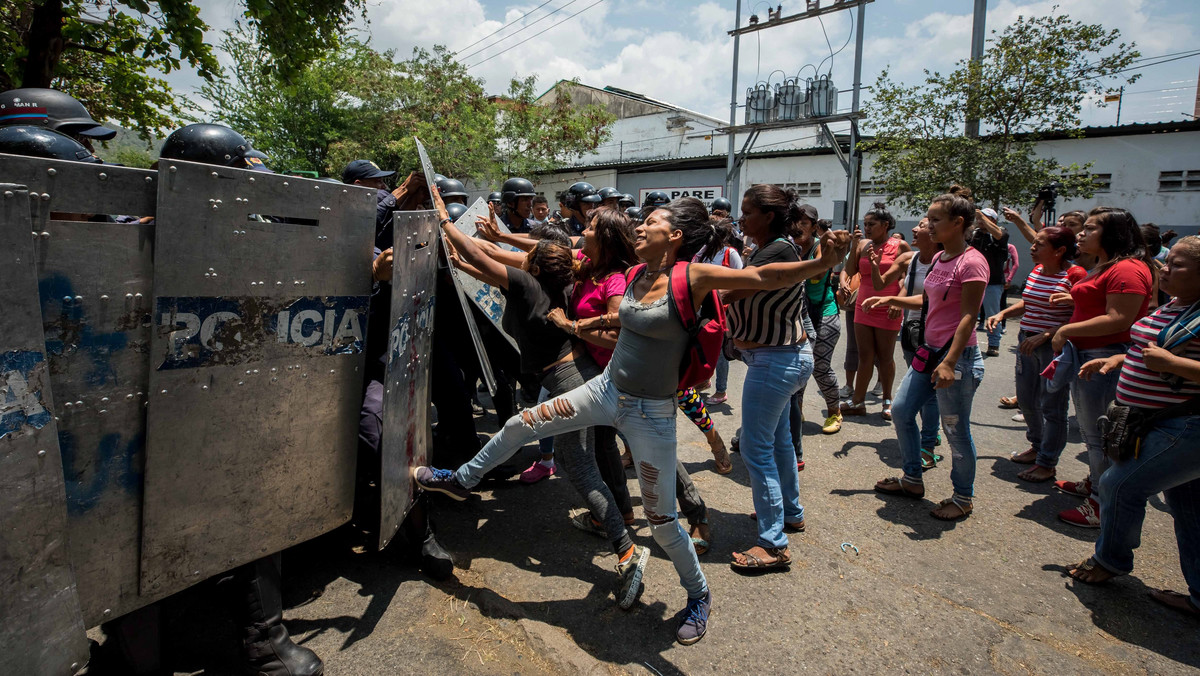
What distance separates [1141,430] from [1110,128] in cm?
2020

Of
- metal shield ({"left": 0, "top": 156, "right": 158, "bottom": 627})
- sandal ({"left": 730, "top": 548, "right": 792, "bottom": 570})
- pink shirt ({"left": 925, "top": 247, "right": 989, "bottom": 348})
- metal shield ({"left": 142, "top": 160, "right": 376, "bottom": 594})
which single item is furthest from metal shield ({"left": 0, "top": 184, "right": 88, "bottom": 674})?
pink shirt ({"left": 925, "top": 247, "right": 989, "bottom": 348})

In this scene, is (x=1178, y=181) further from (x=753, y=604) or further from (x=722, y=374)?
(x=753, y=604)

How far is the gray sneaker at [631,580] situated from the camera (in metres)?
2.98

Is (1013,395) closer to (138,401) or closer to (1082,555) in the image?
(1082,555)

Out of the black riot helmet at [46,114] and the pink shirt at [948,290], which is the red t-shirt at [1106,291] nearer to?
the pink shirt at [948,290]

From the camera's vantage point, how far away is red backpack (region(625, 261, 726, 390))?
8.45 feet

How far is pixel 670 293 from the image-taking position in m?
2.59

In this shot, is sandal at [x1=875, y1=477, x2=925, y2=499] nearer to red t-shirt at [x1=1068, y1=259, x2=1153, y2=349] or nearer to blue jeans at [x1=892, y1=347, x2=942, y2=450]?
blue jeans at [x1=892, y1=347, x2=942, y2=450]

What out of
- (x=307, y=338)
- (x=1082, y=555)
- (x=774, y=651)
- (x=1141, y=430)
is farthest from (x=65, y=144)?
(x=1082, y=555)

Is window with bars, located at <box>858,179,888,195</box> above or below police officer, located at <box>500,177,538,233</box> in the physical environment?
above

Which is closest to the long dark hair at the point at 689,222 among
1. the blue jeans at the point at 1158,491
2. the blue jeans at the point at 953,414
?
the blue jeans at the point at 953,414

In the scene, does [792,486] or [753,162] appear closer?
[792,486]

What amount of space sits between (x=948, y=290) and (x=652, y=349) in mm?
2271

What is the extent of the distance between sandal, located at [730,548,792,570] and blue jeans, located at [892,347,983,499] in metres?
1.37
